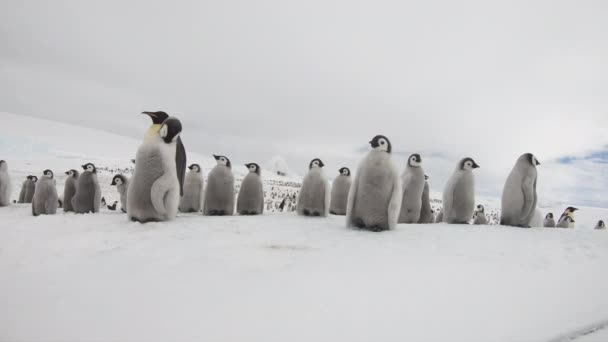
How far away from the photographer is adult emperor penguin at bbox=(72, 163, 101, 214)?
6.67 m

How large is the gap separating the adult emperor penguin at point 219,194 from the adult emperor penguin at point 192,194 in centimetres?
103

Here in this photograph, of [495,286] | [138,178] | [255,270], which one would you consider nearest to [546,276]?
[495,286]

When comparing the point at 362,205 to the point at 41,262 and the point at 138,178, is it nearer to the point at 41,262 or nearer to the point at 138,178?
the point at 138,178

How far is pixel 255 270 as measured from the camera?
2.28 m

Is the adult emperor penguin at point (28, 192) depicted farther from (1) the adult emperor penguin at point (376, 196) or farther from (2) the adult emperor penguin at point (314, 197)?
(1) the adult emperor penguin at point (376, 196)

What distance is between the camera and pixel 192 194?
270 inches

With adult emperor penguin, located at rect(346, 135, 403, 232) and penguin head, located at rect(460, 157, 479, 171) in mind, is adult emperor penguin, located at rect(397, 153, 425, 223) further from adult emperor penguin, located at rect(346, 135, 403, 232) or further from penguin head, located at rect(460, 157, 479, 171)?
adult emperor penguin, located at rect(346, 135, 403, 232)

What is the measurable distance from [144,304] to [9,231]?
2918 mm


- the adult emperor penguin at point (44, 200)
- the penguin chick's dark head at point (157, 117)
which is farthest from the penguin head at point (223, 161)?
the adult emperor penguin at point (44, 200)

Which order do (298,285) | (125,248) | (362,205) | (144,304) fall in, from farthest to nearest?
(362,205) < (125,248) < (298,285) < (144,304)

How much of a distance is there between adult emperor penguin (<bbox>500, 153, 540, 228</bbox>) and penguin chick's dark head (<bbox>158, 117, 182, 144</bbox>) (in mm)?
5451

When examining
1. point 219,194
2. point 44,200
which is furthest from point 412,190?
point 44,200

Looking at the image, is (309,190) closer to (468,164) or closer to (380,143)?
(380,143)

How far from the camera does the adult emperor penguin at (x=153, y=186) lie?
13.5 feet
